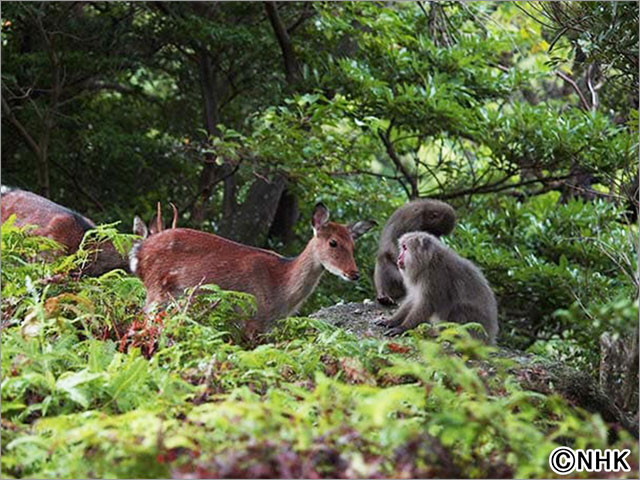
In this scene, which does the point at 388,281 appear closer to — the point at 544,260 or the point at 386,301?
the point at 386,301

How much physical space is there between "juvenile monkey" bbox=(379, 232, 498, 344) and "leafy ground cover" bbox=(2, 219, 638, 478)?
97 cm

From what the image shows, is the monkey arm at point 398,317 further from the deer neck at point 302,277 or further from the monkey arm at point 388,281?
the monkey arm at point 388,281

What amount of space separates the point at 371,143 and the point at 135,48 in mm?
3190

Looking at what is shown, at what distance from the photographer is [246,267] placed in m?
7.29

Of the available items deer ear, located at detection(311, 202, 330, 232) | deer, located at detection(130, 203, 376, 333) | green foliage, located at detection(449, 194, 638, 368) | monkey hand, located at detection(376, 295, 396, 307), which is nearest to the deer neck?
deer, located at detection(130, 203, 376, 333)

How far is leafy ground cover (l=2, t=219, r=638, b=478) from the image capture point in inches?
129

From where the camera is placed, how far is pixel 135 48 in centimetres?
1251

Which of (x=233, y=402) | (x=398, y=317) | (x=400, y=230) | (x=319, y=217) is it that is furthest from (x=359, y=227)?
(x=233, y=402)

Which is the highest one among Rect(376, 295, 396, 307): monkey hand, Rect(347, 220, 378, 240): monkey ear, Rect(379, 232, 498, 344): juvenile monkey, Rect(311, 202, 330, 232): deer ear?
Rect(311, 202, 330, 232): deer ear

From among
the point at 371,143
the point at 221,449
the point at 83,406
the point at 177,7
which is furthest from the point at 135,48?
the point at 221,449

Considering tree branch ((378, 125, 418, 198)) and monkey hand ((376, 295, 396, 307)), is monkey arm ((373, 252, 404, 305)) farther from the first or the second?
tree branch ((378, 125, 418, 198))

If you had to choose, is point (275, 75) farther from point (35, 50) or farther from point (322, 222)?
point (322, 222)

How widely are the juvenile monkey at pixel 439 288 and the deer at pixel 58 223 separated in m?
2.36

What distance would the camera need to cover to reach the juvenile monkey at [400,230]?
28.6 feet
